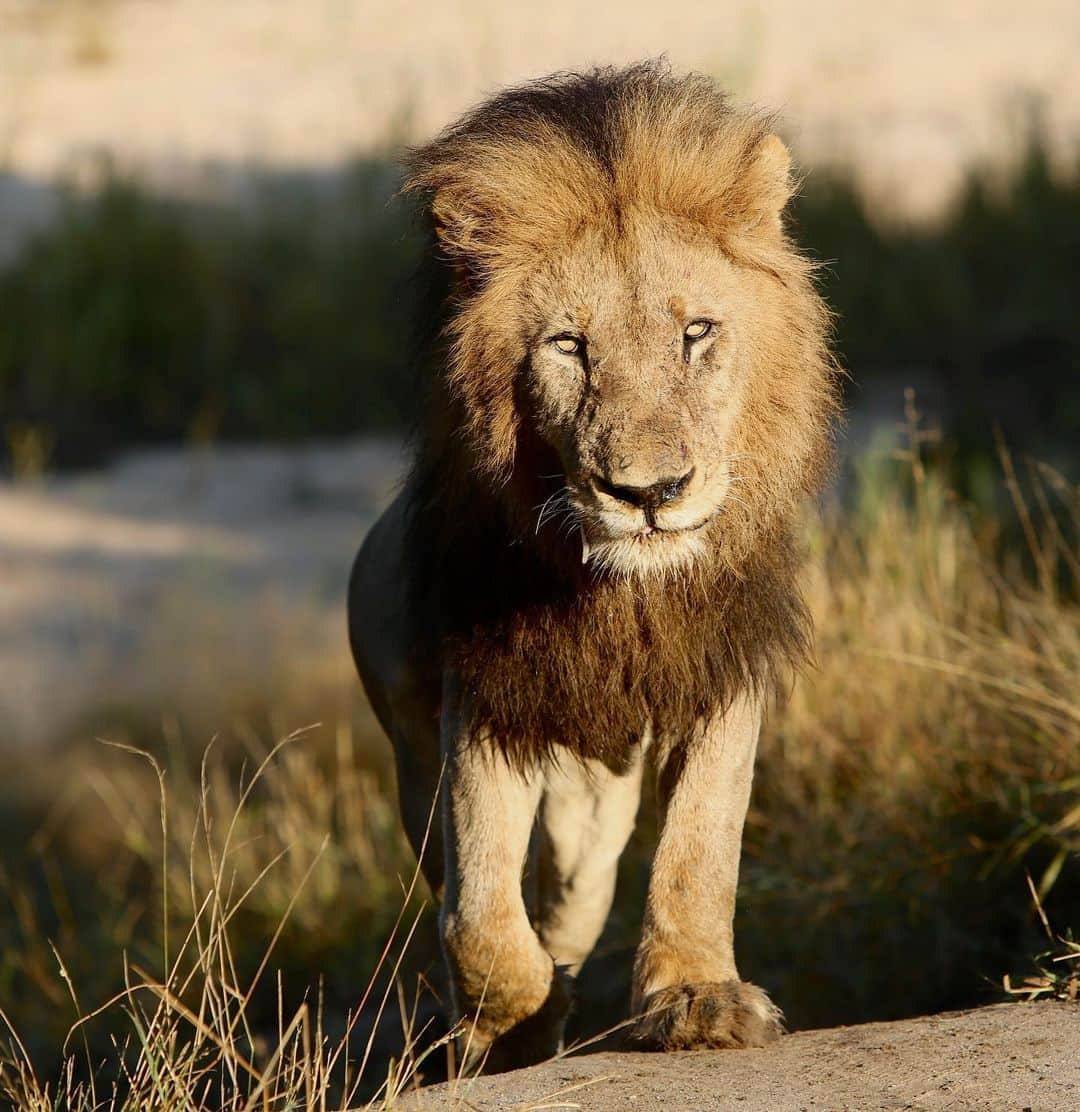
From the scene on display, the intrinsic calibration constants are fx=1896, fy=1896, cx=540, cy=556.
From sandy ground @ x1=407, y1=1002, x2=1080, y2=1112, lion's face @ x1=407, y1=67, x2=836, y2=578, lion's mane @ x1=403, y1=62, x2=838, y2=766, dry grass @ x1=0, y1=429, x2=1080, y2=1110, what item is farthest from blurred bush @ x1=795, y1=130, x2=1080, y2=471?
sandy ground @ x1=407, y1=1002, x2=1080, y2=1112

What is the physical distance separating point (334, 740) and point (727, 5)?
933cm

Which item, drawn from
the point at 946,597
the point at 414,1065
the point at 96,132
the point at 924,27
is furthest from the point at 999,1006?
the point at 924,27

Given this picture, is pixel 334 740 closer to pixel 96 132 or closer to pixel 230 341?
pixel 230 341

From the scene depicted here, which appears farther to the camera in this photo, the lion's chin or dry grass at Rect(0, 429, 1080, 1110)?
dry grass at Rect(0, 429, 1080, 1110)

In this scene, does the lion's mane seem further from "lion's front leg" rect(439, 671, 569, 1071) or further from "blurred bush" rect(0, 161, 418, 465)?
"blurred bush" rect(0, 161, 418, 465)

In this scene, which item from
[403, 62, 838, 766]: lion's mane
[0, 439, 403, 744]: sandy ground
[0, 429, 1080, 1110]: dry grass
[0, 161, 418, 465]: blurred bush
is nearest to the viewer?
[403, 62, 838, 766]: lion's mane

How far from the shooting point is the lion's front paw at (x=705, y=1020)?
3.50 metres

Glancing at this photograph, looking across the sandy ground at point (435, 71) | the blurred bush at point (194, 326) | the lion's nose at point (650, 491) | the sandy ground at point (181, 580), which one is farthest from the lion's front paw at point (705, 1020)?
the sandy ground at point (435, 71)

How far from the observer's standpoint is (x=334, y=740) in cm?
872

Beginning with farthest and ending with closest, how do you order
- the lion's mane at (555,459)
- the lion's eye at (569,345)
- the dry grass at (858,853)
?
the dry grass at (858,853), the lion's mane at (555,459), the lion's eye at (569,345)

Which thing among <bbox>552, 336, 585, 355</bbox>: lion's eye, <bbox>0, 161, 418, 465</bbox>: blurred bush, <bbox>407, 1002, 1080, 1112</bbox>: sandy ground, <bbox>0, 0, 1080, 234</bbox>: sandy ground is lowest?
<bbox>407, 1002, 1080, 1112</bbox>: sandy ground

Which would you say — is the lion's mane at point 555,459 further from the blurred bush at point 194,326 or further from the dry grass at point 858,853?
the blurred bush at point 194,326

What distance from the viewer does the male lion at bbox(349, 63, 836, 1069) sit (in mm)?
3303

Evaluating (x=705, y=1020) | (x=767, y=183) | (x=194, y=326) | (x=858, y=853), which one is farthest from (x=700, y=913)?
(x=194, y=326)
